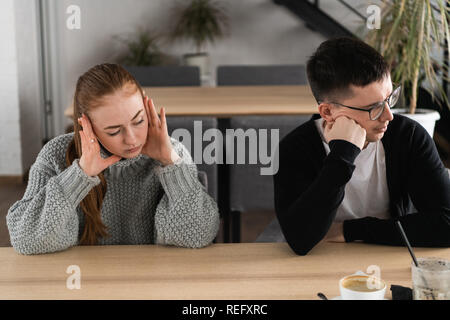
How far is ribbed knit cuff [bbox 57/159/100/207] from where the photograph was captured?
1388 mm

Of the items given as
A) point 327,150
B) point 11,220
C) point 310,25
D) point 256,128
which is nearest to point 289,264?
point 327,150

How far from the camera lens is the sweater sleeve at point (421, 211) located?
1.37 m

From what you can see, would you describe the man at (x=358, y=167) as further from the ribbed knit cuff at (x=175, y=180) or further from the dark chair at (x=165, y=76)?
the dark chair at (x=165, y=76)

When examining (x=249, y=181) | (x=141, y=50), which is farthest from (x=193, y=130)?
(x=141, y=50)

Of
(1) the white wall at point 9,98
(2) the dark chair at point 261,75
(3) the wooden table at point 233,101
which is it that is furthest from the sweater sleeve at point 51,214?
(1) the white wall at point 9,98

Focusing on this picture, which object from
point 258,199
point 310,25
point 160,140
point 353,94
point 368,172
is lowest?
point 258,199

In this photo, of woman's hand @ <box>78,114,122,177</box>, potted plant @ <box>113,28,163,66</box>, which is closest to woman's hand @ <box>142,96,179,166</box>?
woman's hand @ <box>78,114,122,177</box>

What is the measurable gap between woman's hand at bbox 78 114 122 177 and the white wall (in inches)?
127

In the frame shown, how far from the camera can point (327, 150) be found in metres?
1.56

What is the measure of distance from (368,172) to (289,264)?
45cm

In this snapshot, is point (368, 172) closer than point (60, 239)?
No

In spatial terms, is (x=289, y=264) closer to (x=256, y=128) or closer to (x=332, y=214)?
(x=332, y=214)

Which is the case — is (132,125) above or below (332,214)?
above

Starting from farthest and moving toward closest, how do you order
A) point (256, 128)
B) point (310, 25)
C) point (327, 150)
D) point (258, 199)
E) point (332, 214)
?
point (310, 25), point (258, 199), point (256, 128), point (327, 150), point (332, 214)
